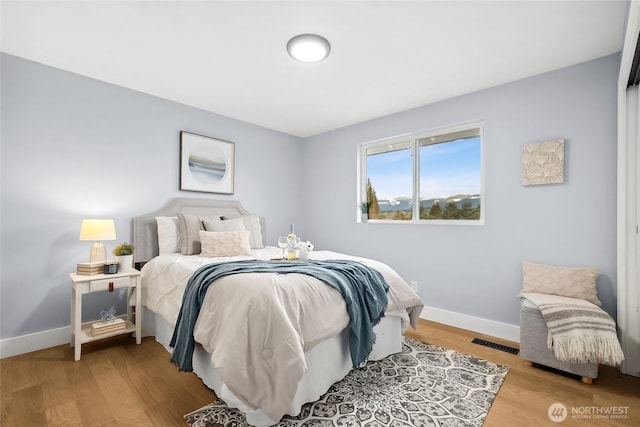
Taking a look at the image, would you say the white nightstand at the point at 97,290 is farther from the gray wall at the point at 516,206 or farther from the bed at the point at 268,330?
the gray wall at the point at 516,206

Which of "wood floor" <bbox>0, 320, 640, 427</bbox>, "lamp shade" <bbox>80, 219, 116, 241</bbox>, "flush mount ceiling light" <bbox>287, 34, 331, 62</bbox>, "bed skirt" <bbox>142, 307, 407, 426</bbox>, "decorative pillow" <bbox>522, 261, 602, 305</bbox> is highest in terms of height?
"flush mount ceiling light" <bbox>287, 34, 331, 62</bbox>

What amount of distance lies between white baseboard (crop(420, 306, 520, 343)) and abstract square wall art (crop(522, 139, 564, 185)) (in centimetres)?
140

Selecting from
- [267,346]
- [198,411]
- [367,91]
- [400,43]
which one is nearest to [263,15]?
[400,43]

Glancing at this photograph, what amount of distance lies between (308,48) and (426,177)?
211 centimetres

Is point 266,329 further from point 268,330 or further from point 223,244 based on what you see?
point 223,244

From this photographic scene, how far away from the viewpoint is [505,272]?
2986 millimetres

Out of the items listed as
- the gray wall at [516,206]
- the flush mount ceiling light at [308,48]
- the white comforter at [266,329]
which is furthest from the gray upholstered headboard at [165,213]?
the flush mount ceiling light at [308,48]

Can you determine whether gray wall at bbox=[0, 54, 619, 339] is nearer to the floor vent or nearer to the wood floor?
the floor vent

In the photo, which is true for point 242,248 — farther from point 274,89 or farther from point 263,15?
point 263,15

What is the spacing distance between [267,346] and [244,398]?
0.84ft

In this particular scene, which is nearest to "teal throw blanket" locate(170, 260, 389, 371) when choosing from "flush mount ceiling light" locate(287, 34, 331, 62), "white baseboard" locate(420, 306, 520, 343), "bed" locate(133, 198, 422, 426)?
"bed" locate(133, 198, 422, 426)

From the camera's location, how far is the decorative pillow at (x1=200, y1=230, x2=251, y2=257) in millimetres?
3055

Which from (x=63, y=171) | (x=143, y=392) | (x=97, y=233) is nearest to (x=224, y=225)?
(x=97, y=233)

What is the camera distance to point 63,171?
2.79 metres
